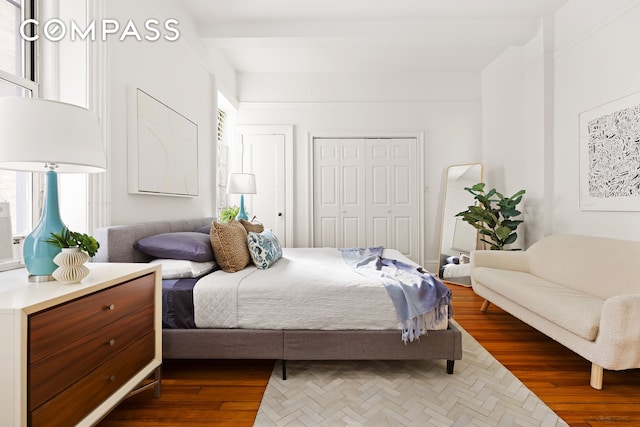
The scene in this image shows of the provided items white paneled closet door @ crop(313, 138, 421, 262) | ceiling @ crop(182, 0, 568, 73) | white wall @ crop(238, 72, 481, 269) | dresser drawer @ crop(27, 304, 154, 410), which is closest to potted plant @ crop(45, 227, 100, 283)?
dresser drawer @ crop(27, 304, 154, 410)

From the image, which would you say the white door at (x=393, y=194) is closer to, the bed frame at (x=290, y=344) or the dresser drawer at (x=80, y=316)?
the bed frame at (x=290, y=344)

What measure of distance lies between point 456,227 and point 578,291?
220 cm

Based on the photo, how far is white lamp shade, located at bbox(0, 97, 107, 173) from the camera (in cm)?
119

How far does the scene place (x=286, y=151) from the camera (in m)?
4.99

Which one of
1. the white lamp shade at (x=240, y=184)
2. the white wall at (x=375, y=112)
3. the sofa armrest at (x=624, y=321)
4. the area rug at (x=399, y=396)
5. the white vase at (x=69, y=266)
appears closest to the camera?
the white vase at (x=69, y=266)

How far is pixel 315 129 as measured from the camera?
16.4ft

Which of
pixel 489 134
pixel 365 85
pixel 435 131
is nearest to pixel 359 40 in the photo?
pixel 365 85

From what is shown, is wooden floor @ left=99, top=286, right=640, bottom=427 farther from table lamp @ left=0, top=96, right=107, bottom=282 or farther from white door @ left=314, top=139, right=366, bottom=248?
white door @ left=314, top=139, right=366, bottom=248

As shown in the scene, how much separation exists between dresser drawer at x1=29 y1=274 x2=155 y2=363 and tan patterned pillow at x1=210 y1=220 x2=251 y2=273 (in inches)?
23.0

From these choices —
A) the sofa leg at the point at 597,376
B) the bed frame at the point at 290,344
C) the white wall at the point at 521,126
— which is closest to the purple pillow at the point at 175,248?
the bed frame at the point at 290,344

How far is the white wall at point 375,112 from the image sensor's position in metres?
4.96

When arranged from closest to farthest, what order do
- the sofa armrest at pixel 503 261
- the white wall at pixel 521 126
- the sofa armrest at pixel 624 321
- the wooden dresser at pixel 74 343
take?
the wooden dresser at pixel 74 343 → the sofa armrest at pixel 624 321 → the sofa armrest at pixel 503 261 → the white wall at pixel 521 126

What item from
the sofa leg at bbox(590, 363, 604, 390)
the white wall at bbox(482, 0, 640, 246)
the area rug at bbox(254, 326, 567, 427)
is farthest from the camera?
the white wall at bbox(482, 0, 640, 246)

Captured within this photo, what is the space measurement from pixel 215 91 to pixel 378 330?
3.27m
